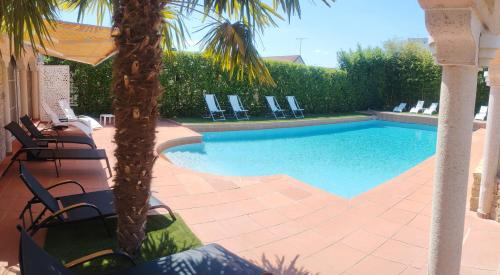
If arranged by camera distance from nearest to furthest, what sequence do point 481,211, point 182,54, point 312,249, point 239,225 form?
point 312,249, point 239,225, point 481,211, point 182,54

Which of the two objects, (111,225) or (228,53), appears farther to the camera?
(228,53)

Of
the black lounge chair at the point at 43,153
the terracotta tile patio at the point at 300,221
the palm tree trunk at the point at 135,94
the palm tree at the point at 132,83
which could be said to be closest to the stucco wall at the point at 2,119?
the black lounge chair at the point at 43,153

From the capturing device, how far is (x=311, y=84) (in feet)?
78.9

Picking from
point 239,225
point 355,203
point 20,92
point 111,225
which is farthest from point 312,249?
point 20,92

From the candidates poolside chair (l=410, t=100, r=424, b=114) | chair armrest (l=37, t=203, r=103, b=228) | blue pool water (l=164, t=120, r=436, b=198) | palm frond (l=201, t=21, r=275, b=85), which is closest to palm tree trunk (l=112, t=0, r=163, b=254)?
chair armrest (l=37, t=203, r=103, b=228)

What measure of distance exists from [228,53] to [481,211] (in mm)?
5010

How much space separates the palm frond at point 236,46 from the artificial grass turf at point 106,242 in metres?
2.59

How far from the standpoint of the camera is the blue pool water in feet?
38.1

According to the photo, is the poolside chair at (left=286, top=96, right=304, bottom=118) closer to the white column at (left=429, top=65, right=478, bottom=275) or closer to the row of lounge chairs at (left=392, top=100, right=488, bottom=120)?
the row of lounge chairs at (left=392, top=100, right=488, bottom=120)

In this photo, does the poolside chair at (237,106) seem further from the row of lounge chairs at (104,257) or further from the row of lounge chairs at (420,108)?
the row of lounge chairs at (104,257)

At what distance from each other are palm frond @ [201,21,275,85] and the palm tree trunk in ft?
6.67

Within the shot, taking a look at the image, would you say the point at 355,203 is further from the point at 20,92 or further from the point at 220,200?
the point at 20,92

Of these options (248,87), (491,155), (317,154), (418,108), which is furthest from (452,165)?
(418,108)

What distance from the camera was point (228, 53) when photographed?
19.5 feet
